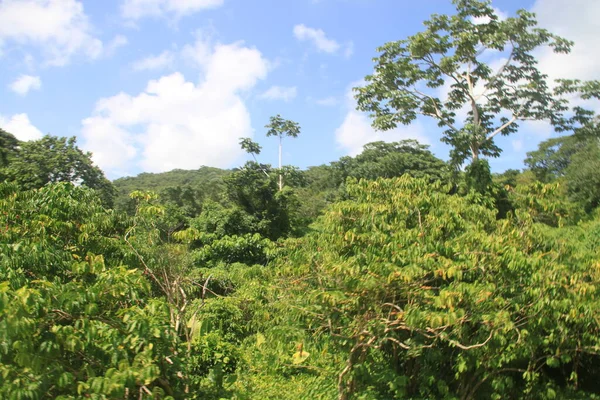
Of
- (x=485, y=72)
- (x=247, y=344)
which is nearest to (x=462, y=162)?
(x=485, y=72)

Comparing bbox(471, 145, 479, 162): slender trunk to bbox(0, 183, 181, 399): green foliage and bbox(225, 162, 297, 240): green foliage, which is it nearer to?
bbox(225, 162, 297, 240): green foliage

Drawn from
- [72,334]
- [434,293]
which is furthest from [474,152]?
[72,334]

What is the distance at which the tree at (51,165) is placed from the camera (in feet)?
70.3

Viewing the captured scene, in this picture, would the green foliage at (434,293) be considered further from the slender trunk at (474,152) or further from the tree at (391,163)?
the tree at (391,163)

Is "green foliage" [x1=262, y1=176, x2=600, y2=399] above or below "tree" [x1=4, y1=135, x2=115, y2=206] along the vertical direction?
below

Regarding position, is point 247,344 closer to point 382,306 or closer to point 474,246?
point 382,306

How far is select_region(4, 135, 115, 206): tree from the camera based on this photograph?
844 inches

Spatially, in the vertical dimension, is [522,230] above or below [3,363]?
above

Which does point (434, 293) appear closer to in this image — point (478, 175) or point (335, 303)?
point (335, 303)

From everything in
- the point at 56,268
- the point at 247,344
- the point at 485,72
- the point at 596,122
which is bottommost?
the point at 247,344

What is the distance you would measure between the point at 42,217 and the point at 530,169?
3461cm

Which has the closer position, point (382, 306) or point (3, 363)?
point (3, 363)

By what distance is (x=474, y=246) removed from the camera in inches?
204

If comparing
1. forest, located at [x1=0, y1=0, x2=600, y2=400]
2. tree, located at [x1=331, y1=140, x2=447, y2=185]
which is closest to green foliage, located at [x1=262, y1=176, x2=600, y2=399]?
forest, located at [x1=0, y1=0, x2=600, y2=400]
